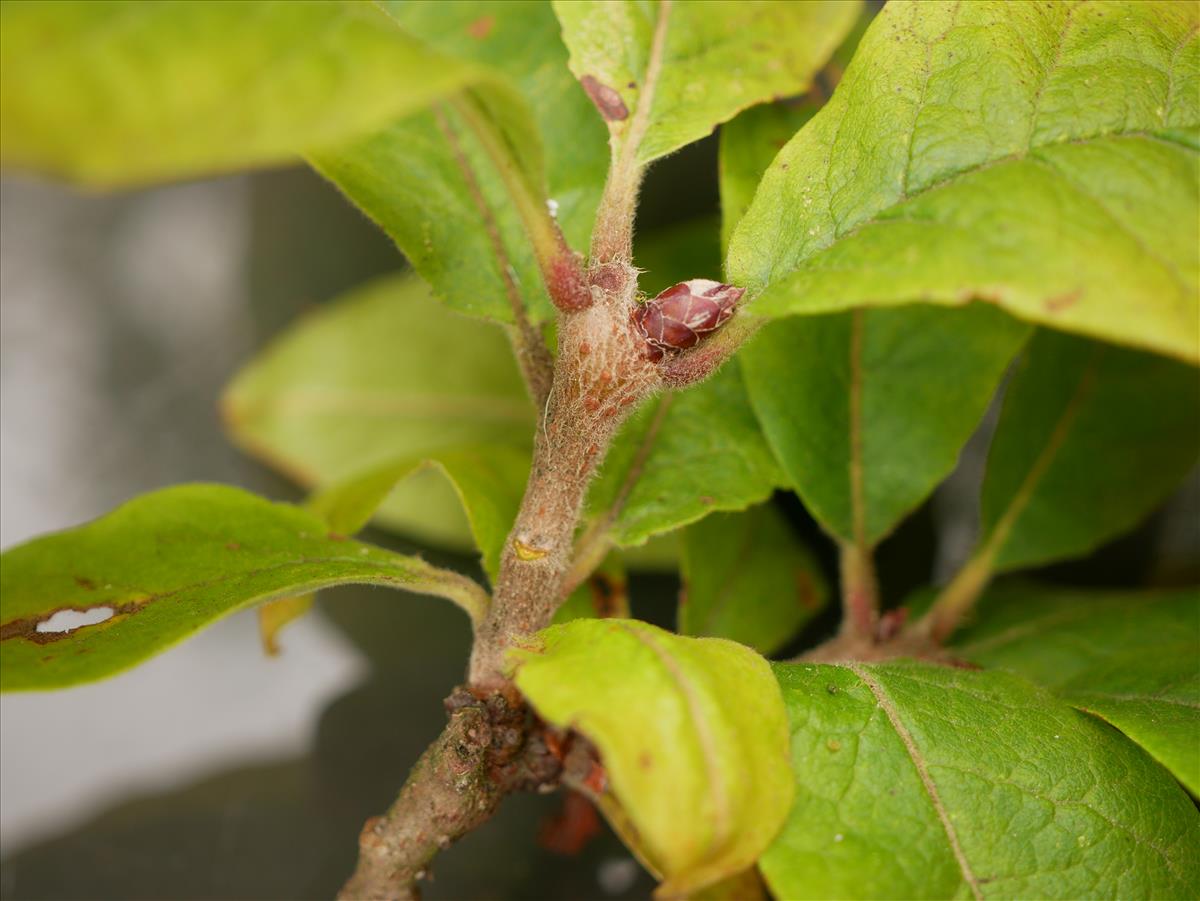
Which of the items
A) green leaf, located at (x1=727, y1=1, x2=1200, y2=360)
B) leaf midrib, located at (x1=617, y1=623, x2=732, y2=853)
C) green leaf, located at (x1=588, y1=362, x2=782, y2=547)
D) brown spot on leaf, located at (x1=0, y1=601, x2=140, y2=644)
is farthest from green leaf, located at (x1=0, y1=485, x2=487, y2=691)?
green leaf, located at (x1=727, y1=1, x2=1200, y2=360)

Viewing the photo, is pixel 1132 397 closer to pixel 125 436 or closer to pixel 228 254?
pixel 228 254

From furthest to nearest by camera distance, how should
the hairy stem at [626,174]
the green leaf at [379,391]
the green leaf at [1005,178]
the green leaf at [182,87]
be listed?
the green leaf at [379,391] → the hairy stem at [626,174] → the green leaf at [1005,178] → the green leaf at [182,87]

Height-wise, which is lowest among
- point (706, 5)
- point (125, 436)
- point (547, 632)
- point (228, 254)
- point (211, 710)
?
point (211, 710)

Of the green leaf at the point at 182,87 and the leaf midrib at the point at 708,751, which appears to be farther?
the leaf midrib at the point at 708,751

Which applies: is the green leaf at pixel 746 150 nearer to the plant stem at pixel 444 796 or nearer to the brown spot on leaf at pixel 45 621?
the plant stem at pixel 444 796

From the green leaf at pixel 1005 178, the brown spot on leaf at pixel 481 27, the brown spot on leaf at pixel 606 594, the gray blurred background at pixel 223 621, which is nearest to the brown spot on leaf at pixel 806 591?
the gray blurred background at pixel 223 621

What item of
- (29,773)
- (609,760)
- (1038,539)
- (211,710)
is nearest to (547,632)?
(609,760)

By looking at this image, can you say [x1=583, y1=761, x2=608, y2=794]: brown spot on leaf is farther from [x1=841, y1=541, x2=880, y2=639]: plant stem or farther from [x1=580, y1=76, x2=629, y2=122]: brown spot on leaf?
[x1=580, y1=76, x2=629, y2=122]: brown spot on leaf
